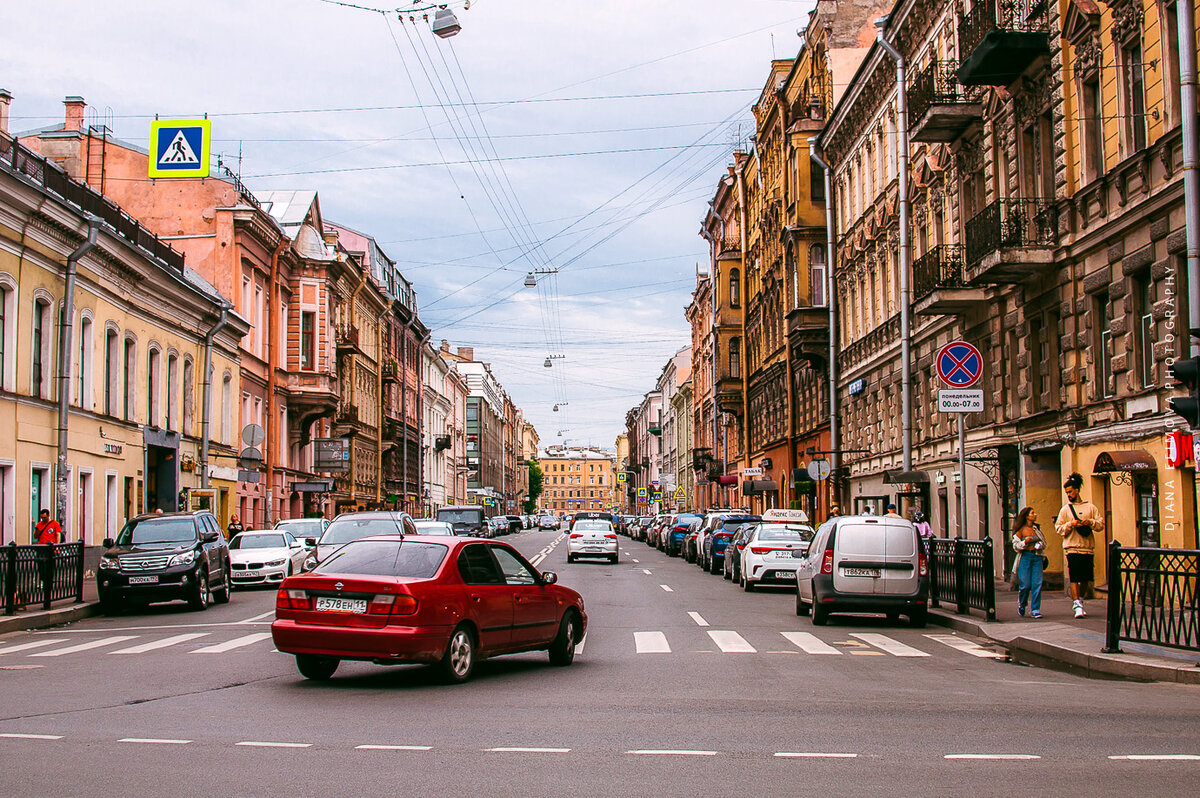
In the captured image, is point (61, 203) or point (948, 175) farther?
point (948, 175)

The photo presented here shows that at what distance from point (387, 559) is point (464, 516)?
3933 cm

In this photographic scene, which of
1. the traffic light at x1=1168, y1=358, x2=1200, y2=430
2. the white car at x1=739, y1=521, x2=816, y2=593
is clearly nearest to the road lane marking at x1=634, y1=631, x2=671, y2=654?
the traffic light at x1=1168, y1=358, x2=1200, y2=430

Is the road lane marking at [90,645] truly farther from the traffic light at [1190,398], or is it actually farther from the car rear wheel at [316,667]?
the traffic light at [1190,398]

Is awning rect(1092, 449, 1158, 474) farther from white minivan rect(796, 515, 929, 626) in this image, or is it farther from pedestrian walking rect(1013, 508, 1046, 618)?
white minivan rect(796, 515, 929, 626)

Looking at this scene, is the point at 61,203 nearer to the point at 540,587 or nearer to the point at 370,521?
the point at 370,521

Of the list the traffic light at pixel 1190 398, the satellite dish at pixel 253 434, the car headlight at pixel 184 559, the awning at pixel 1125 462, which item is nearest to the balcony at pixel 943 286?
the awning at pixel 1125 462

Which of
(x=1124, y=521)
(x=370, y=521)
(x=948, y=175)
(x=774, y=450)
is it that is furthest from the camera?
(x=774, y=450)

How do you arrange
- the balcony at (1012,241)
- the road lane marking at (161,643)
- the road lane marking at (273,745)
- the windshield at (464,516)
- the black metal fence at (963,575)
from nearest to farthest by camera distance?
1. the road lane marking at (273,745)
2. the road lane marking at (161,643)
3. the black metal fence at (963,575)
4. the balcony at (1012,241)
5. the windshield at (464,516)

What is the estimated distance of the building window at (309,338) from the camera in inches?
2168

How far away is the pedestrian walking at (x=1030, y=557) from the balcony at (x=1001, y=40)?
9.46m

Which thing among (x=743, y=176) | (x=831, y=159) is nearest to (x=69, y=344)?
(x=831, y=159)

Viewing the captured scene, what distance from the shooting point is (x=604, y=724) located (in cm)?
945

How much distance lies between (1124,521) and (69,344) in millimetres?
22148

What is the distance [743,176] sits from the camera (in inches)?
2643
